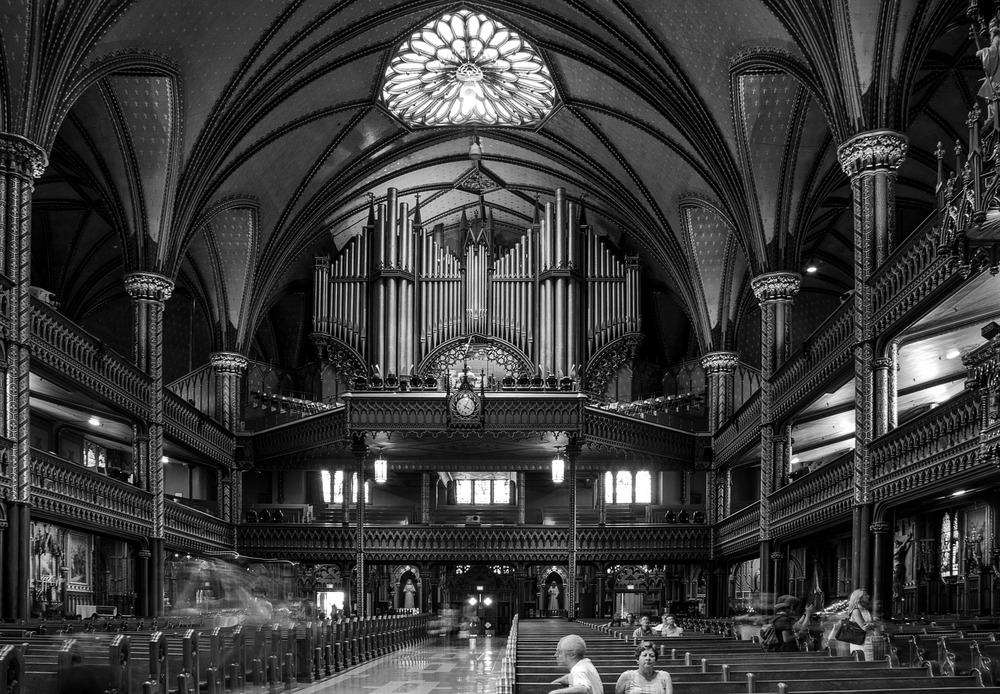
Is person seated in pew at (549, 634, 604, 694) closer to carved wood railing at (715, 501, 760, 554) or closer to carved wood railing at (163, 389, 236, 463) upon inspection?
carved wood railing at (715, 501, 760, 554)

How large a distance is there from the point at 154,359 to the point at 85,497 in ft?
19.2

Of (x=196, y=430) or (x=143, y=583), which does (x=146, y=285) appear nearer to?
(x=196, y=430)

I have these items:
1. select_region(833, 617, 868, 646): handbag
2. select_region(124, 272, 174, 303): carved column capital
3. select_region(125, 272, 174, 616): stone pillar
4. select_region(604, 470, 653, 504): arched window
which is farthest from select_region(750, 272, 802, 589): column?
select_region(833, 617, 868, 646): handbag

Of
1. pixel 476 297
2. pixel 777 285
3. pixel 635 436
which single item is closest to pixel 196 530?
pixel 476 297

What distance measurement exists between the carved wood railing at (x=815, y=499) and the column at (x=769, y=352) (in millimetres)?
480

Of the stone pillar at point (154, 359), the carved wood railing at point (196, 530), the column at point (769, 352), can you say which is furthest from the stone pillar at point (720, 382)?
the stone pillar at point (154, 359)

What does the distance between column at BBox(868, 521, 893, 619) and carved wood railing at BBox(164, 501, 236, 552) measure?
18.4m

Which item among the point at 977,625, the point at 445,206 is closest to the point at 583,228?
the point at 445,206

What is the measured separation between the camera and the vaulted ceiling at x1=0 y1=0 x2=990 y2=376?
947 inches

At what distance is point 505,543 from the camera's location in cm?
3897

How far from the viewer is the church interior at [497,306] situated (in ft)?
76.8

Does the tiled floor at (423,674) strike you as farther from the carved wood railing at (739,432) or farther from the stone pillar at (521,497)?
the stone pillar at (521,497)

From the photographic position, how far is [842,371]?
25547 millimetres

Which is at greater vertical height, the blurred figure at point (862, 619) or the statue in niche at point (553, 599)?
the blurred figure at point (862, 619)
